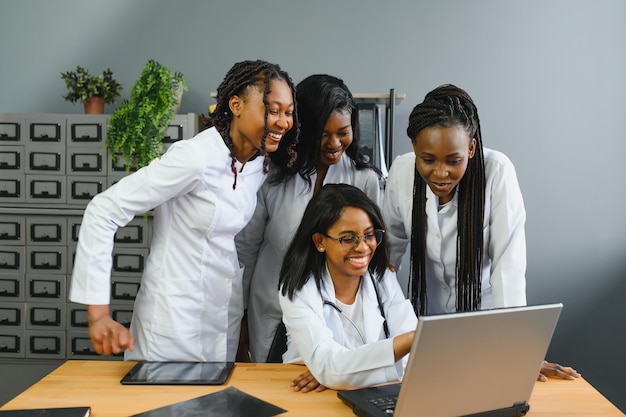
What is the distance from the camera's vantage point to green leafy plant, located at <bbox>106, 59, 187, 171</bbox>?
295 cm

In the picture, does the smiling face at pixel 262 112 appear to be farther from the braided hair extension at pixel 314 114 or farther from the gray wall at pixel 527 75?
the gray wall at pixel 527 75

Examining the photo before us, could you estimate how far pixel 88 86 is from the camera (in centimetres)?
317

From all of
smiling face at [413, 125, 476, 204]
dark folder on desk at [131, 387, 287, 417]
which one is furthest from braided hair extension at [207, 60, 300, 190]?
dark folder on desk at [131, 387, 287, 417]

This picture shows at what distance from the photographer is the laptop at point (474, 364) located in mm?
979

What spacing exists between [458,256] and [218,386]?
0.77 meters

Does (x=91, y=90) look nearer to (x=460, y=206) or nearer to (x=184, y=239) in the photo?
(x=184, y=239)

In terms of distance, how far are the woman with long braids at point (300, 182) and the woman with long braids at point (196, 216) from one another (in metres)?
0.09

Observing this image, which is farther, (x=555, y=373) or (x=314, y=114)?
(x=314, y=114)

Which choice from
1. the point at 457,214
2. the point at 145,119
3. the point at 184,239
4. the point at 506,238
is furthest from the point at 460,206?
the point at 145,119

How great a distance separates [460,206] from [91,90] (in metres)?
2.30

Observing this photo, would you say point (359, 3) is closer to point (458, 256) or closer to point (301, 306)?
point (458, 256)

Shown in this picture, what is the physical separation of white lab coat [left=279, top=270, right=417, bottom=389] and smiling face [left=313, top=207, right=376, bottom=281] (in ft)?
0.14

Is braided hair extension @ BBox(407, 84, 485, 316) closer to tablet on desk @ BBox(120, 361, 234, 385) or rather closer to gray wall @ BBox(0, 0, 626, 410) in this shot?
tablet on desk @ BBox(120, 361, 234, 385)

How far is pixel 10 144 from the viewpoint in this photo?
3.09m
